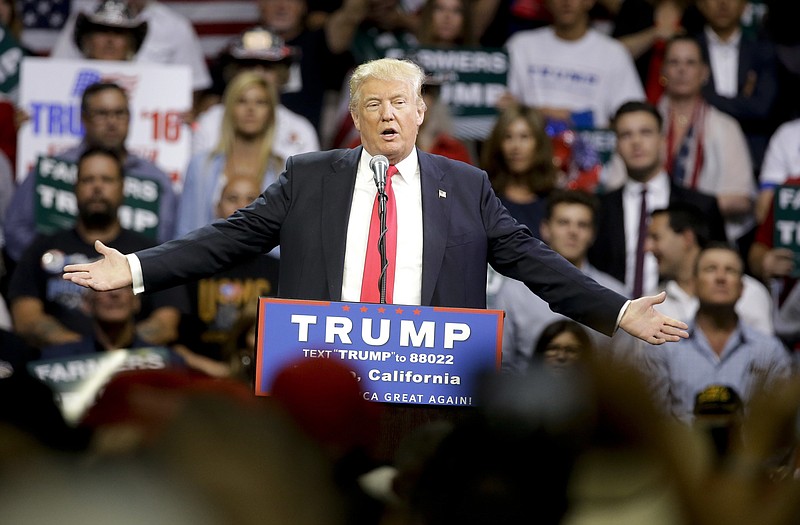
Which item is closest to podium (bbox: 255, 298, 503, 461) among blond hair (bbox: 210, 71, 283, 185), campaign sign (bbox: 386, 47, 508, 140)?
blond hair (bbox: 210, 71, 283, 185)

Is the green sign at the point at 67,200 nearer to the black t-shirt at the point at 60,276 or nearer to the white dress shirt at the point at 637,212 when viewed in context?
the black t-shirt at the point at 60,276

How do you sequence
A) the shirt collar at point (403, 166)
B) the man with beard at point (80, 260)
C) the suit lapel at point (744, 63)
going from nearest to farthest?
the shirt collar at point (403, 166) < the man with beard at point (80, 260) < the suit lapel at point (744, 63)

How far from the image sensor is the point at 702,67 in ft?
23.4

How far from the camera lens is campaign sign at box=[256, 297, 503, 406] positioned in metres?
2.73

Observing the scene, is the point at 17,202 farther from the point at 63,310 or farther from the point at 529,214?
the point at 529,214

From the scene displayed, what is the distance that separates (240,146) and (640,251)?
2.06 metres

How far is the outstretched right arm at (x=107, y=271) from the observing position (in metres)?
3.11

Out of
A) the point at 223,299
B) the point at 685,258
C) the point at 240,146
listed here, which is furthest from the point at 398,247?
the point at 240,146

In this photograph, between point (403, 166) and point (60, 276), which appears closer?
point (403, 166)

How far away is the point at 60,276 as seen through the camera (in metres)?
5.93

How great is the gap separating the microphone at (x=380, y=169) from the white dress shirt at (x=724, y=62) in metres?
4.83

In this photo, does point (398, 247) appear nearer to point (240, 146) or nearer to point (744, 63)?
point (240, 146)

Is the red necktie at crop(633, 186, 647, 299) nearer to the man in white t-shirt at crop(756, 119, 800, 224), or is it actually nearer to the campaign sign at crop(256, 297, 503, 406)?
the man in white t-shirt at crop(756, 119, 800, 224)

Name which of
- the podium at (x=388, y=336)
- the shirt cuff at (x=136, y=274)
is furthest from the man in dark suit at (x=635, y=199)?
the podium at (x=388, y=336)
